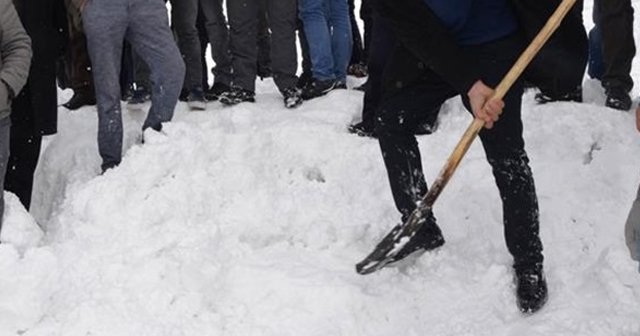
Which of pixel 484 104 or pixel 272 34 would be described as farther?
pixel 272 34

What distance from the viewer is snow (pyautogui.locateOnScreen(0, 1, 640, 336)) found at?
360 cm

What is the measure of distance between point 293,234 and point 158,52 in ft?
4.55

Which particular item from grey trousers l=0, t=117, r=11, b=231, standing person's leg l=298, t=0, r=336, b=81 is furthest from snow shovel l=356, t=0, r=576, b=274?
standing person's leg l=298, t=0, r=336, b=81

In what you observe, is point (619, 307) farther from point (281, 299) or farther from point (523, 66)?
point (281, 299)

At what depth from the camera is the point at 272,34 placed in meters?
5.84

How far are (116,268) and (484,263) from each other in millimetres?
1774

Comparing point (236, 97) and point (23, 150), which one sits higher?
point (23, 150)

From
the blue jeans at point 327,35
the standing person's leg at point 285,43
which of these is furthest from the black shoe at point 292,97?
the blue jeans at point 327,35

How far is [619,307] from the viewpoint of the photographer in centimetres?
352

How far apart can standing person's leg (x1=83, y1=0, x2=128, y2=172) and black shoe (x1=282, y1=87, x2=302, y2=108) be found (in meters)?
1.38

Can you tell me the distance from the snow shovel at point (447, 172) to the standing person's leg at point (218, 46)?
265cm

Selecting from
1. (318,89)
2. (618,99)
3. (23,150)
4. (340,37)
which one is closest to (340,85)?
(318,89)

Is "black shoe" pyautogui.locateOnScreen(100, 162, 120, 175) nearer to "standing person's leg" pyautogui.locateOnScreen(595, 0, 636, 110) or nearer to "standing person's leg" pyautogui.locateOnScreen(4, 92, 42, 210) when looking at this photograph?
"standing person's leg" pyautogui.locateOnScreen(4, 92, 42, 210)

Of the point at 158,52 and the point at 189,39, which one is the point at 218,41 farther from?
the point at 158,52
